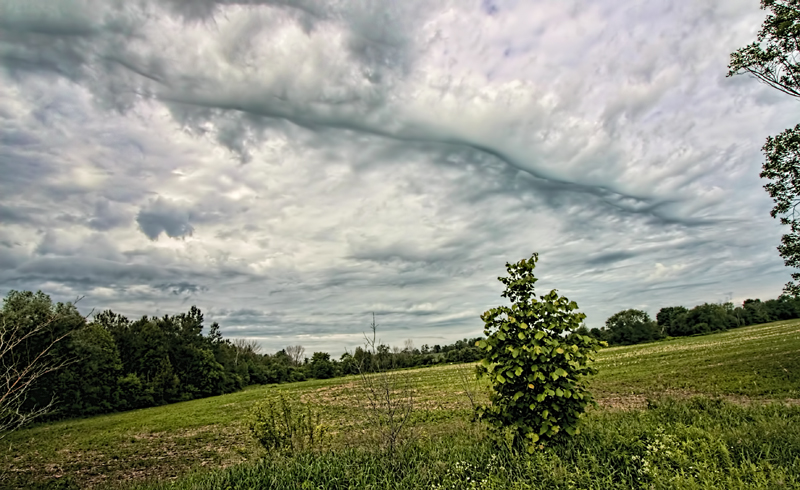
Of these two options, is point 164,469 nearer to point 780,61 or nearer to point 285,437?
point 285,437

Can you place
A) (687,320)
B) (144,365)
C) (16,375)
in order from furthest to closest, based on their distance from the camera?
1. (687,320)
2. (144,365)
3. (16,375)

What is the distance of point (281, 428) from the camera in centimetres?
937

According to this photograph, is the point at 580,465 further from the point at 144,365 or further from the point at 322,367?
the point at 322,367

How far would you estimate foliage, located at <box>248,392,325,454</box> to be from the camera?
9242 mm

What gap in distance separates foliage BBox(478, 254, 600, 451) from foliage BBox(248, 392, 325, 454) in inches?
180

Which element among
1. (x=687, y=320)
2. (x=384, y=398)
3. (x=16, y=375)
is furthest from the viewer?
(x=687, y=320)

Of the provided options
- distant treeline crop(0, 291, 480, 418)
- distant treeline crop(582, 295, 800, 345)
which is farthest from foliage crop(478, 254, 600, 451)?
distant treeline crop(582, 295, 800, 345)

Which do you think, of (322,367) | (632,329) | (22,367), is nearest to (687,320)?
(632,329)

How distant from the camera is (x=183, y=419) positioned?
3222 cm

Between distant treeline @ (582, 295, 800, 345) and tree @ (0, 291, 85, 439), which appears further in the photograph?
distant treeline @ (582, 295, 800, 345)

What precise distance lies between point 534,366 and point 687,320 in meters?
100

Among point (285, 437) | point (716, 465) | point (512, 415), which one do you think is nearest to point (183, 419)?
point (285, 437)

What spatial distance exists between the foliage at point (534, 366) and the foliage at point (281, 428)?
15.0 ft

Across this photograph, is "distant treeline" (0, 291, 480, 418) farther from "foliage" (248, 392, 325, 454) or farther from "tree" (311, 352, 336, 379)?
"foliage" (248, 392, 325, 454)
